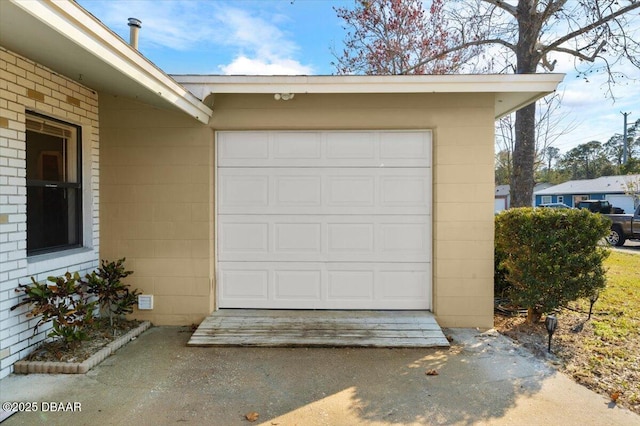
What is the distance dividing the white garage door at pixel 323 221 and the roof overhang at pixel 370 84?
1.95ft

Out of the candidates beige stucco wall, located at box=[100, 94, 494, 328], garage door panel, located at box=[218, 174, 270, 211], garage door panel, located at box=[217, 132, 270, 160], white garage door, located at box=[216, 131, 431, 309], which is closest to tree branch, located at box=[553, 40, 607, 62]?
beige stucco wall, located at box=[100, 94, 494, 328]

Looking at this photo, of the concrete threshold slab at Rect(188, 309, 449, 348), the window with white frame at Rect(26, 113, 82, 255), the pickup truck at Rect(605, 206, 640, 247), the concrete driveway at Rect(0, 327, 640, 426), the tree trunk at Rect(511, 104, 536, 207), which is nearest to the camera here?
the concrete driveway at Rect(0, 327, 640, 426)

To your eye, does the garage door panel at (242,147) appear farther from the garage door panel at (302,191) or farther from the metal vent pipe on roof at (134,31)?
the metal vent pipe on roof at (134,31)

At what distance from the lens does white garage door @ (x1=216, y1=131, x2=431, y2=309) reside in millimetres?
4543

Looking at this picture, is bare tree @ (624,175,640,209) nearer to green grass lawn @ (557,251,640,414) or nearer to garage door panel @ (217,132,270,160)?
green grass lawn @ (557,251,640,414)

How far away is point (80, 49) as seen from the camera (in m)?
2.59

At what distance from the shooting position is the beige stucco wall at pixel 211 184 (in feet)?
14.4

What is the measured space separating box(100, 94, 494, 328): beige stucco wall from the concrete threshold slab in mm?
432

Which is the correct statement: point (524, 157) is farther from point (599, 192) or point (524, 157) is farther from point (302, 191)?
point (599, 192)

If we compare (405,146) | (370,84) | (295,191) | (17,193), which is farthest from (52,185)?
(405,146)

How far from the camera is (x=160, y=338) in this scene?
13.3 feet

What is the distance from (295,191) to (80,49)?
2587 mm

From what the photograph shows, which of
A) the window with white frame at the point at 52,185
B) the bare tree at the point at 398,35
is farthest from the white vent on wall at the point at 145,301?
the bare tree at the point at 398,35

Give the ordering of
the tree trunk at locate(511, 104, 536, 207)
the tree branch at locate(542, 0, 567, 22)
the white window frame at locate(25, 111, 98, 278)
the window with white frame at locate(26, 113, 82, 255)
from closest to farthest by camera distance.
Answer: the window with white frame at locate(26, 113, 82, 255)
the white window frame at locate(25, 111, 98, 278)
the tree branch at locate(542, 0, 567, 22)
the tree trunk at locate(511, 104, 536, 207)
